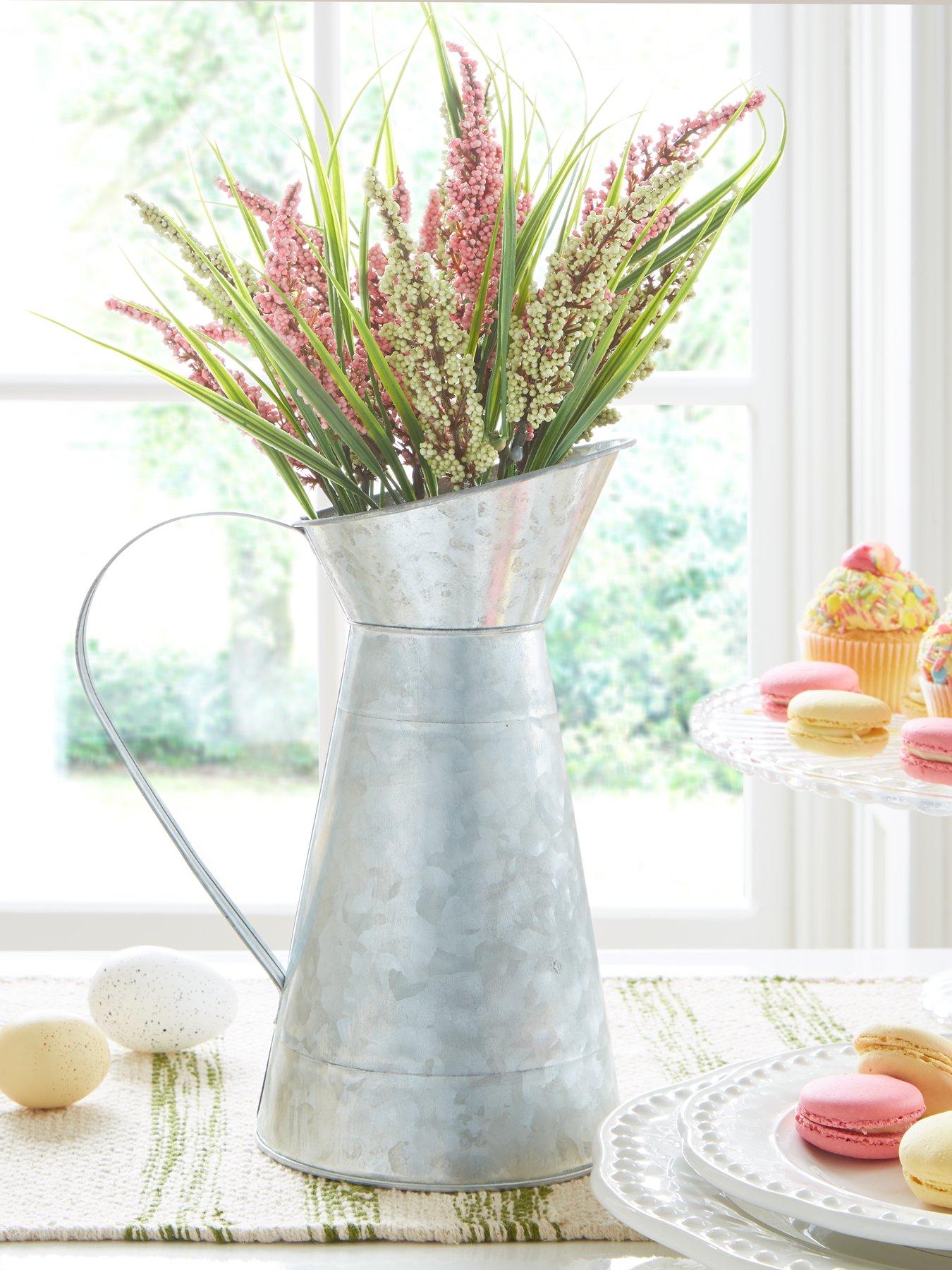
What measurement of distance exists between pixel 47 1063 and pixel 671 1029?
340 mm

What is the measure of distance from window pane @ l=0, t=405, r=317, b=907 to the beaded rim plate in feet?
3.59

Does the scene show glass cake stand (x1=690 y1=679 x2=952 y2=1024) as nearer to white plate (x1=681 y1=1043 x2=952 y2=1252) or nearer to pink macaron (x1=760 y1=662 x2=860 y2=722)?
pink macaron (x1=760 y1=662 x2=860 y2=722)

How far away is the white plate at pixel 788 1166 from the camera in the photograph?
1.55ft

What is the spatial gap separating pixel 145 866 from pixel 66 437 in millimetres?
600

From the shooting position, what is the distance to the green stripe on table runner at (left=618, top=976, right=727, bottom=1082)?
0.75 metres

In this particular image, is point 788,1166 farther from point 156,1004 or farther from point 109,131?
point 109,131

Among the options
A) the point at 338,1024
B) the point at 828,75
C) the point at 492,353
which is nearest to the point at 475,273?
the point at 492,353

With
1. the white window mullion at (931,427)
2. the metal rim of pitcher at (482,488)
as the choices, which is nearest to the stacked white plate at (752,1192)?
the metal rim of pitcher at (482,488)

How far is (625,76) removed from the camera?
5.93 ft

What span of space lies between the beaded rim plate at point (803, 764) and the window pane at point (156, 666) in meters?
1.09

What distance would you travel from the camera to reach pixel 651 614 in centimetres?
193

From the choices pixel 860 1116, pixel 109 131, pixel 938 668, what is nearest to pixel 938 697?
pixel 938 668

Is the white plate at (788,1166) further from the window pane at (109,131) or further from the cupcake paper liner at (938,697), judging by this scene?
the window pane at (109,131)

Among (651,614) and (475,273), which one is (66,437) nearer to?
(651,614)
